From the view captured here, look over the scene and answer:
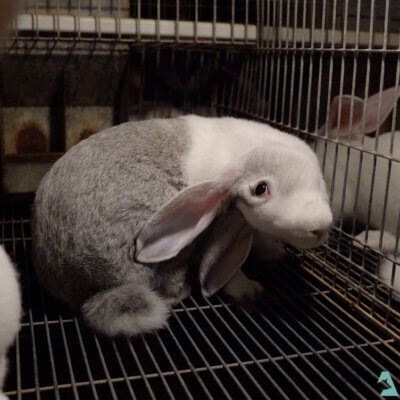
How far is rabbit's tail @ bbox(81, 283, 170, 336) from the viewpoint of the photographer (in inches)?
57.1

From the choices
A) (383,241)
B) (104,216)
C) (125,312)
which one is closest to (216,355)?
(125,312)

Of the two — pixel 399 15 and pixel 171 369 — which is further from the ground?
pixel 399 15

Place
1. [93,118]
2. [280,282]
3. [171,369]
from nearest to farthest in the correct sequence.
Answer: [171,369], [280,282], [93,118]

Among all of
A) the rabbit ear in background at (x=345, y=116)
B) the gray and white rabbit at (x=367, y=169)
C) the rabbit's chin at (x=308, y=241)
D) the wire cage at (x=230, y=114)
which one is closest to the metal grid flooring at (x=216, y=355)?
the wire cage at (x=230, y=114)

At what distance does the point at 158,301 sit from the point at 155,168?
42 cm

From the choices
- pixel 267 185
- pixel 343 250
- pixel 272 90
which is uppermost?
pixel 272 90

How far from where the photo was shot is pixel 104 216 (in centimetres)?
159

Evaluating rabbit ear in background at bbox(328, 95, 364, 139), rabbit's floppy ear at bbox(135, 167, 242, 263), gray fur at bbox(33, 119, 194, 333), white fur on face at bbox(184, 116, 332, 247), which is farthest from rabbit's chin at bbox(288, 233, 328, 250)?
rabbit ear in background at bbox(328, 95, 364, 139)

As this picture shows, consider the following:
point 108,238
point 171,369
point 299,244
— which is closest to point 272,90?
point 299,244

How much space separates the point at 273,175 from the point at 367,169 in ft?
1.85

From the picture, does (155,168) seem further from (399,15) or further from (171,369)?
(399,15)

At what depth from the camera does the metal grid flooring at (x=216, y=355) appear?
4.30ft

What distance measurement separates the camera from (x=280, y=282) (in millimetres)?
1857

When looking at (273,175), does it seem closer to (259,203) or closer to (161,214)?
(259,203)
